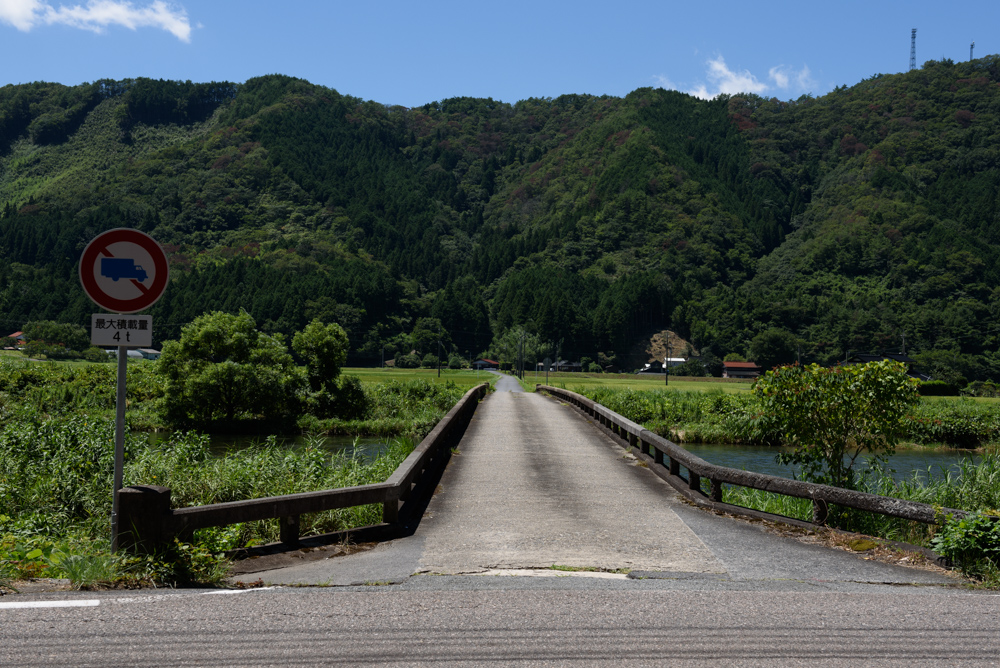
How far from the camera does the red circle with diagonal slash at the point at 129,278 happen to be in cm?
597

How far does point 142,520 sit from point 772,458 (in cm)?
2819

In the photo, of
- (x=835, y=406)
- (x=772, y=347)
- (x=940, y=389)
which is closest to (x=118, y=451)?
(x=835, y=406)

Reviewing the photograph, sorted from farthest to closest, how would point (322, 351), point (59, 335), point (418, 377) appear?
point (59, 335), point (418, 377), point (322, 351)

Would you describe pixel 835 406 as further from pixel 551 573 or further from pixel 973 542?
pixel 551 573

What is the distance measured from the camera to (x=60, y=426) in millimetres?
14422

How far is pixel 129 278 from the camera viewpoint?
6.16 meters

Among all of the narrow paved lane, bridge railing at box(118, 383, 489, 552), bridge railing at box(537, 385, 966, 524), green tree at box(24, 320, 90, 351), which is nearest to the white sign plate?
bridge railing at box(118, 383, 489, 552)

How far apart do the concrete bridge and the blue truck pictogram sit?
2.66m

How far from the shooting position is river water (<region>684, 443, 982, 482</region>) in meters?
25.5

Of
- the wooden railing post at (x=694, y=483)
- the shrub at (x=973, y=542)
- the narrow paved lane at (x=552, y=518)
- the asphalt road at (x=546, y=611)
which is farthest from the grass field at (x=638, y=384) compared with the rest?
the shrub at (x=973, y=542)

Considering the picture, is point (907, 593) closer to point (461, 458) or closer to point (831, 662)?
point (831, 662)

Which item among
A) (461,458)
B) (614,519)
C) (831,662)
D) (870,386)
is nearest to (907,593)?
(831,662)

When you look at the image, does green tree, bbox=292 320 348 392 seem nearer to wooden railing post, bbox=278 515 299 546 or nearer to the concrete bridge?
the concrete bridge

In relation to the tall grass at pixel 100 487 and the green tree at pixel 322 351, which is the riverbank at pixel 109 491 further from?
the green tree at pixel 322 351
